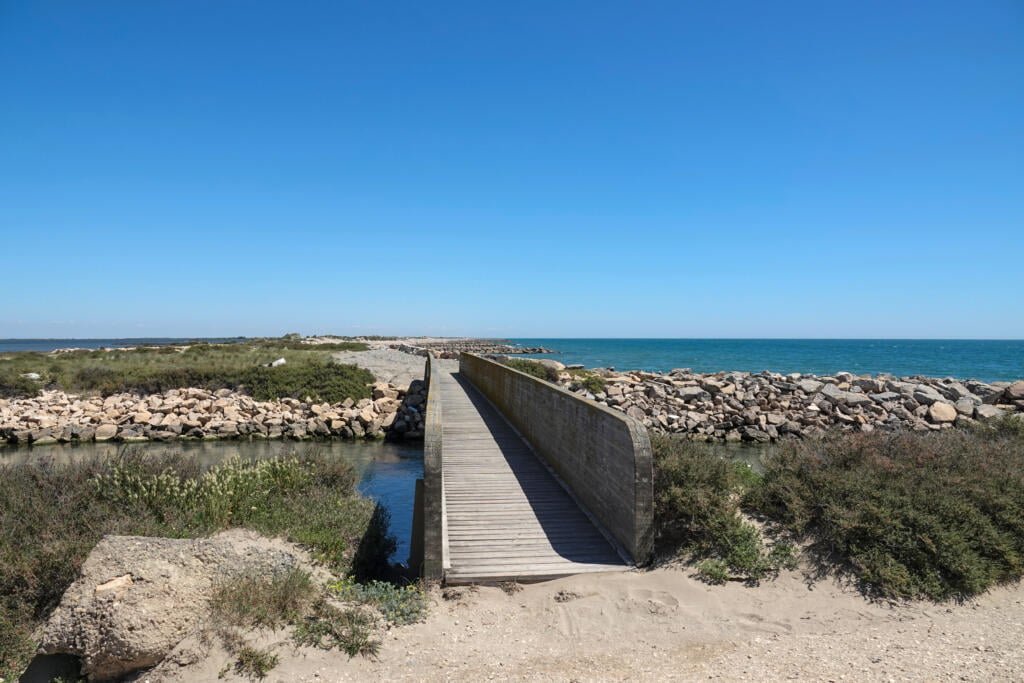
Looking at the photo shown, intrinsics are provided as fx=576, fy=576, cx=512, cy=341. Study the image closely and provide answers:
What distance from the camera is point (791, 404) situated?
24266 millimetres

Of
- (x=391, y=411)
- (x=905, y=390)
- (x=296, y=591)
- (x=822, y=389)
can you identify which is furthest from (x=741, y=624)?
(x=905, y=390)

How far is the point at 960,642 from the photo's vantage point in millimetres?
5336

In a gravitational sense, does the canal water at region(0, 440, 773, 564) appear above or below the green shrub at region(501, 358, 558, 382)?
below

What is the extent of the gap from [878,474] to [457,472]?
21.4ft

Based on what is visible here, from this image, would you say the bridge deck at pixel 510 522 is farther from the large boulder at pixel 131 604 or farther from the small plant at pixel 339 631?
the large boulder at pixel 131 604

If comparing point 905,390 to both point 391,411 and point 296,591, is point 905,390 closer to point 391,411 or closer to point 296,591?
point 391,411

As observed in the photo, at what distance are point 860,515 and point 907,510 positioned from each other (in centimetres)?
56

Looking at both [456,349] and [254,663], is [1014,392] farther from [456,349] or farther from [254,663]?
[456,349]

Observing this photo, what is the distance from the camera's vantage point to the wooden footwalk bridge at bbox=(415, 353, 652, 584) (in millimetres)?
6863

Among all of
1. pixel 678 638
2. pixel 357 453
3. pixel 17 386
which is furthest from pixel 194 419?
pixel 678 638

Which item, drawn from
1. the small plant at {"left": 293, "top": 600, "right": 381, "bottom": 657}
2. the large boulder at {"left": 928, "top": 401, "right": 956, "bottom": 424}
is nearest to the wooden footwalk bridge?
the small plant at {"left": 293, "top": 600, "right": 381, "bottom": 657}

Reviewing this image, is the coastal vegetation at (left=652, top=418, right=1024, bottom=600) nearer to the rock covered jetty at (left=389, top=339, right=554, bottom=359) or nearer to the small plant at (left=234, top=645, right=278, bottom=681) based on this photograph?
the small plant at (left=234, top=645, right=278, bottom=681)

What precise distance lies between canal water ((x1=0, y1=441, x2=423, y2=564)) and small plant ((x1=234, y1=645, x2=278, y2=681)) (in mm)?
7258

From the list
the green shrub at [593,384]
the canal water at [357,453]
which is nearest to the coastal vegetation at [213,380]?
the canal water at [357,453]
